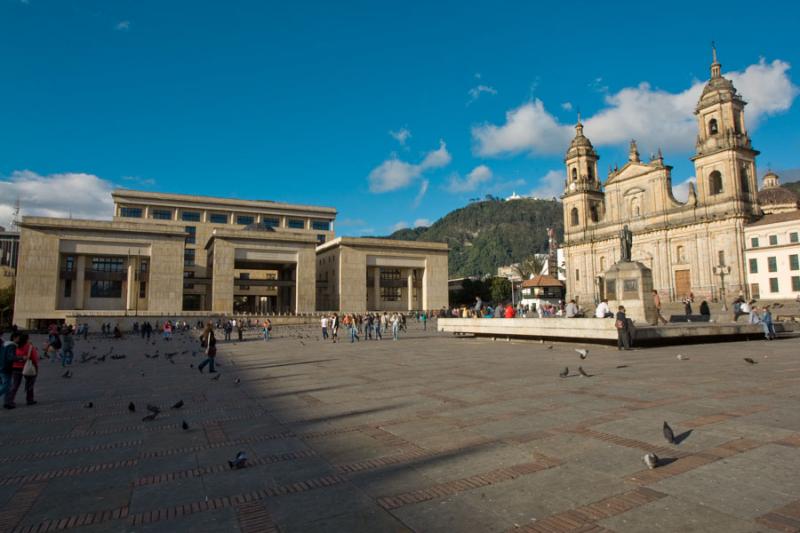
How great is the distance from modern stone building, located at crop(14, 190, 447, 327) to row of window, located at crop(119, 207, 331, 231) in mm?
179

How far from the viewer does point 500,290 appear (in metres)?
99.4

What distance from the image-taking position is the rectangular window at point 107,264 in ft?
195

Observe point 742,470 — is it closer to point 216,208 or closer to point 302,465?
point 302,465

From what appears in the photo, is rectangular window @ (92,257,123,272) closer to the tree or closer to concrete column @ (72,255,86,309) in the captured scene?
concrete column @ (72,255,86,309)

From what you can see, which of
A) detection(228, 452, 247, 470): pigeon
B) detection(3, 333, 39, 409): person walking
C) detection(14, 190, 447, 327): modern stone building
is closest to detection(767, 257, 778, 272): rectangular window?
detection(14, 190, 447, 327): modern stone building

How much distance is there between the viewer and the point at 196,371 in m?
15.4

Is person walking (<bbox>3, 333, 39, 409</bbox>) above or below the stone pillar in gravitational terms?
below

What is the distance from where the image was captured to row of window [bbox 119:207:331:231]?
8225 centimetres

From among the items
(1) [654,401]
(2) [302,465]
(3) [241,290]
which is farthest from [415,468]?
(3) [241,290]

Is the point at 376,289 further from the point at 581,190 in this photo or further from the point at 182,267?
the point at 581,190

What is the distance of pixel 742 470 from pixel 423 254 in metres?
67.5

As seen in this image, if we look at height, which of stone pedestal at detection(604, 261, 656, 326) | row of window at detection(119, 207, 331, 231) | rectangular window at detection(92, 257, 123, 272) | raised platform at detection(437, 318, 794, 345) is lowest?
raised platform at detection(437, 318, 794, 345)

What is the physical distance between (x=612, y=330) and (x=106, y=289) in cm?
6149

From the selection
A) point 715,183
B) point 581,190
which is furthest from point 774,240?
point 581,190
